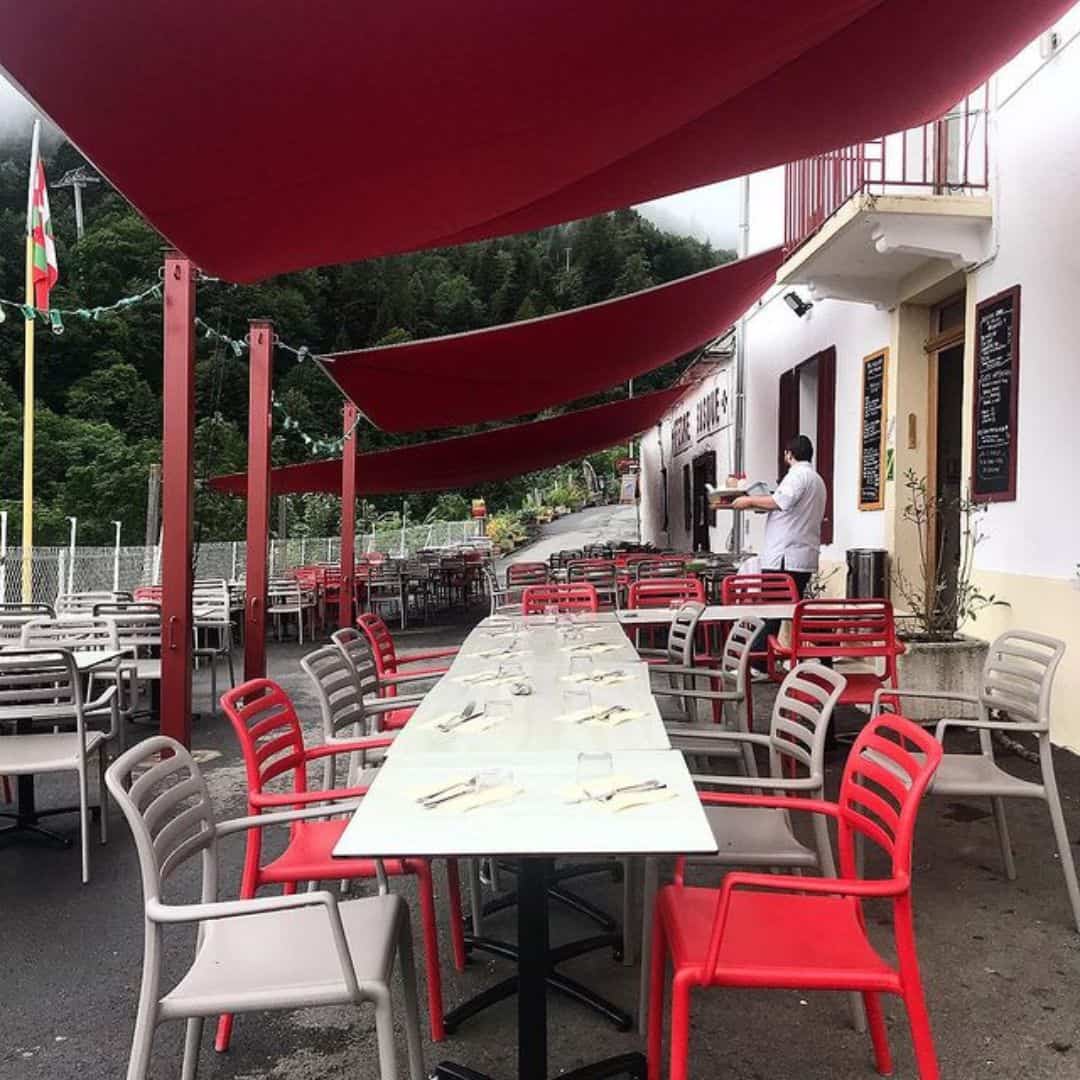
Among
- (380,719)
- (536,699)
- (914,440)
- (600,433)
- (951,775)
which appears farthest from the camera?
(600,433)

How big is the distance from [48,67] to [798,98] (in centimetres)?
294

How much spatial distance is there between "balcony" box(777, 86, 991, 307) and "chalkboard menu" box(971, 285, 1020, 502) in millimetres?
458

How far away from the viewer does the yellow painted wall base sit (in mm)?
4637

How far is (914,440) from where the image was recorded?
6.73m

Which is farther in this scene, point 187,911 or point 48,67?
point 48,67

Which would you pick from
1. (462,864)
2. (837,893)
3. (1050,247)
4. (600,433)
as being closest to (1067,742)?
(1050,247)

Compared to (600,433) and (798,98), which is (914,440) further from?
(600,433)

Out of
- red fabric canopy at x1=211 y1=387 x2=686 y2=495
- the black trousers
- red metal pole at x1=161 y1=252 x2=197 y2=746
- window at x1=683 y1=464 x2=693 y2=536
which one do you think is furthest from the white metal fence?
the black trousers

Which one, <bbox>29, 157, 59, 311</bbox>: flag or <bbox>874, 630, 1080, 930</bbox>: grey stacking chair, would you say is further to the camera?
<bbox>29, 157, 59, 311</bbox>: flag

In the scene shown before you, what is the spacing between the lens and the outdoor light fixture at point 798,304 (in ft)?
28.1

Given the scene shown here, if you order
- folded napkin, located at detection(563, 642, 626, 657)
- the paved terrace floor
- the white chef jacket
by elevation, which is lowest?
the paved terrace floor

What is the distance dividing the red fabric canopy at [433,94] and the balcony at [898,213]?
134cm

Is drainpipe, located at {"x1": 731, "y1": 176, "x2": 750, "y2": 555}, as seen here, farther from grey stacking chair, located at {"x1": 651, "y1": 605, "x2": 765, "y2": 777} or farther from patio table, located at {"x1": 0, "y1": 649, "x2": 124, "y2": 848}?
patio table, located at {"x1": 0, "y1": 649, "x2": 124, "y2": 848}

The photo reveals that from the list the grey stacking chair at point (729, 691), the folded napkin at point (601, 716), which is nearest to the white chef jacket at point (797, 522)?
the grey stacking chair at point (729, 691)
